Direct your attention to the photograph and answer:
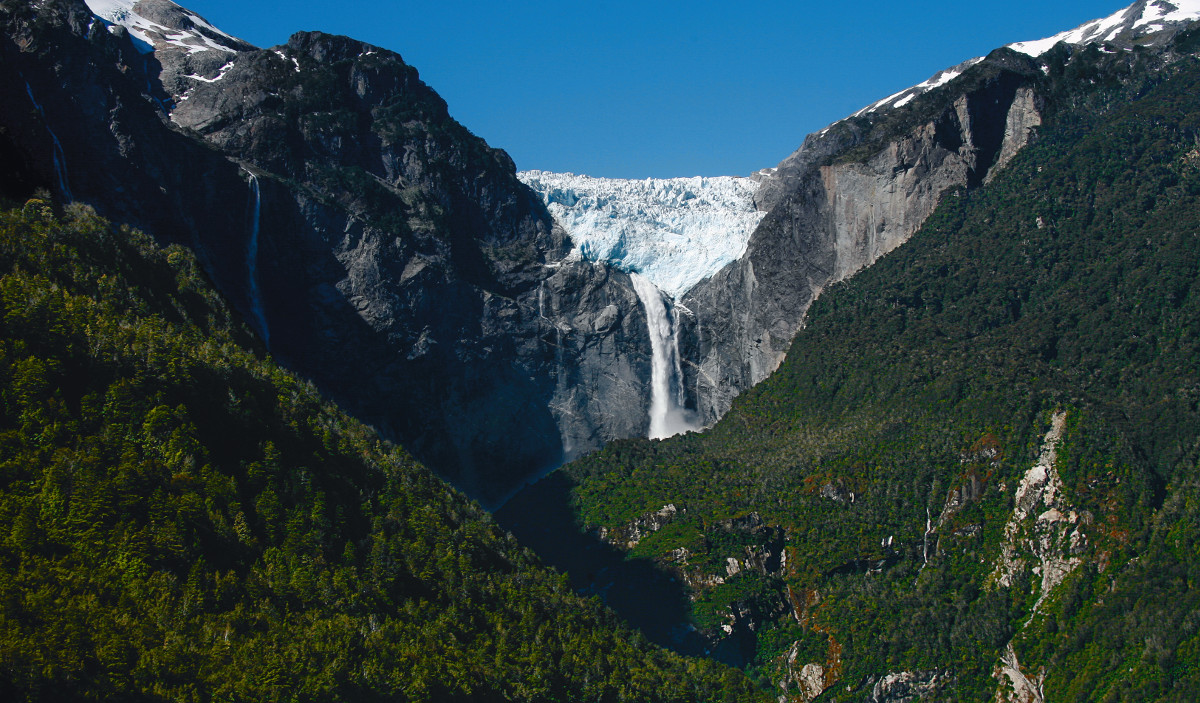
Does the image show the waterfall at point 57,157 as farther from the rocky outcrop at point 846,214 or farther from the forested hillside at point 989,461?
the rocky outcrop at point 846,214

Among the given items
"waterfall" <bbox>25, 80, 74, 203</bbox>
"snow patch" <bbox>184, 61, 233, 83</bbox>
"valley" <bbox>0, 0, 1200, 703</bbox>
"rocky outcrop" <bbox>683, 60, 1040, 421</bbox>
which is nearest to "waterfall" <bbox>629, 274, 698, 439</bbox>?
"valley" <bbox>0, 0, 1200, 703</bbox>

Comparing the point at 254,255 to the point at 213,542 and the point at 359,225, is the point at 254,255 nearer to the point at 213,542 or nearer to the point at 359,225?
the point at 359,225

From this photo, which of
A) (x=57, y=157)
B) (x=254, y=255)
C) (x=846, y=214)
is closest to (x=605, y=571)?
(x=254, y=255)

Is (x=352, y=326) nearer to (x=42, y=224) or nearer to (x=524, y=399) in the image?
(x=524, y=399)

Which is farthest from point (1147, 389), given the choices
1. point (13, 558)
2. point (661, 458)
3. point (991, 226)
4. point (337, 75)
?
point (337, 75)

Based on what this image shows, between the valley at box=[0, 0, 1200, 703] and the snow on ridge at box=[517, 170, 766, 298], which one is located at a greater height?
the snow on ridge at box=[517, 170, 766, 298]

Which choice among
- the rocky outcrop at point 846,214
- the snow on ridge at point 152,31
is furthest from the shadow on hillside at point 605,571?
the snow on ridge at point 152,31

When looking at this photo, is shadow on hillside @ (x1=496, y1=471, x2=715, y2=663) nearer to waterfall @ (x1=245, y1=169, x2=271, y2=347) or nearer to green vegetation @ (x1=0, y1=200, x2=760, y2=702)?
green vegetation @ (x1=0, y1=200, x2=760, y2=702)
